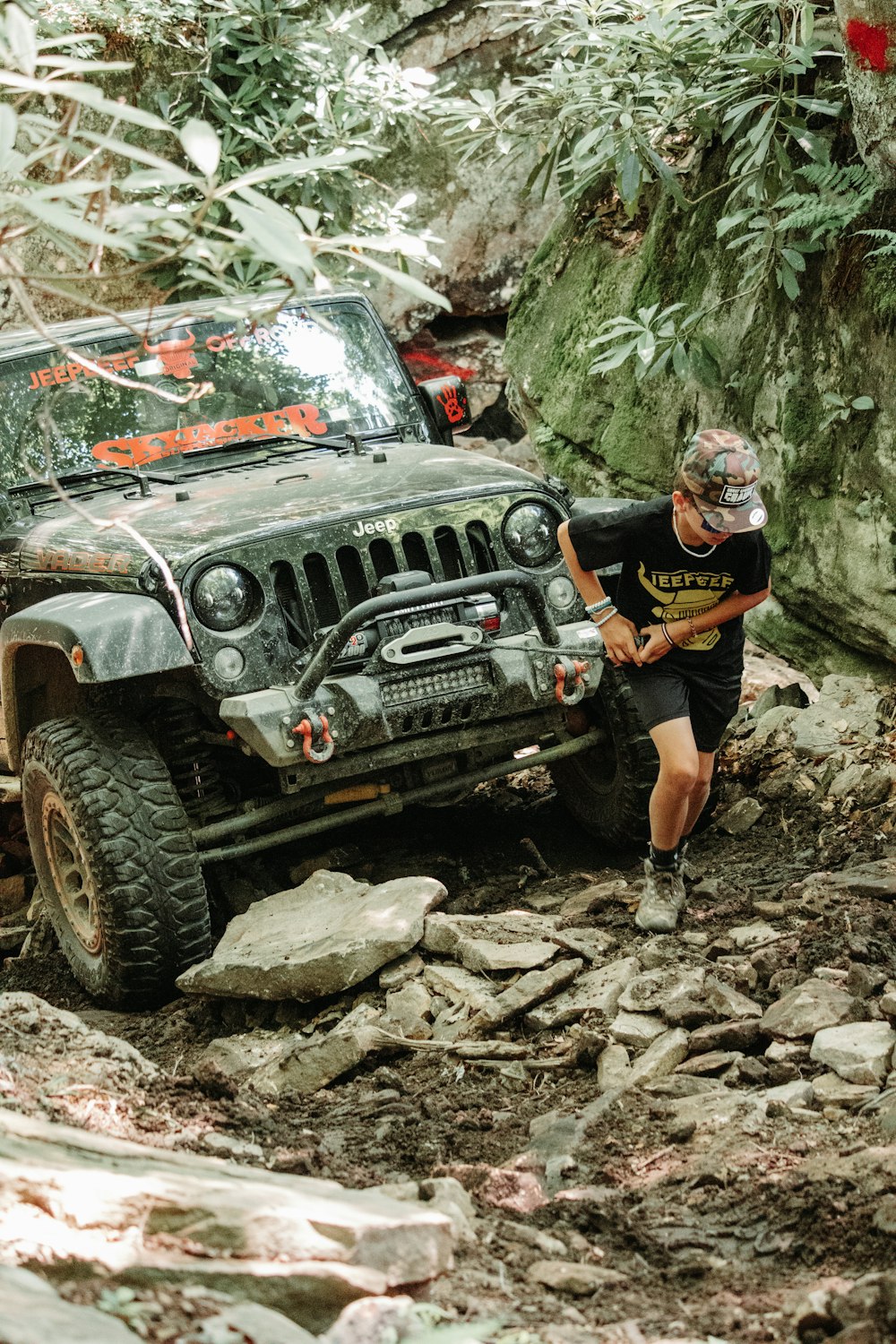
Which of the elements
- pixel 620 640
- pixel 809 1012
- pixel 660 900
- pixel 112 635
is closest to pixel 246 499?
pixel 112 635

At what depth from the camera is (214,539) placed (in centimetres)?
415

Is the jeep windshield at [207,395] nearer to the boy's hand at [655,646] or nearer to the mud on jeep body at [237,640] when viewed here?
the mud on jeep body at [237,640]

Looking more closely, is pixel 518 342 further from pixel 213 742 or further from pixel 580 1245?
pixel 580 1245

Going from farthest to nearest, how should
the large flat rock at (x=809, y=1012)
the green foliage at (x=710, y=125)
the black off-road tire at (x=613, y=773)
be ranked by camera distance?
the green foliage at (x=710, y=125) < the black off-road tire at (x=613, y=773) < the large flat rock at (x=809, y=1012)

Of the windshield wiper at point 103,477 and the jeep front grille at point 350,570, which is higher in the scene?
the windshield wiper at point 103,477

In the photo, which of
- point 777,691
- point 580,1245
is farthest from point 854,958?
point 777,691

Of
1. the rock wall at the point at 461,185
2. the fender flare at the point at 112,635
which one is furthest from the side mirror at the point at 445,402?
the rock wall at the point at 461,185

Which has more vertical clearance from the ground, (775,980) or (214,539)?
(214,539)

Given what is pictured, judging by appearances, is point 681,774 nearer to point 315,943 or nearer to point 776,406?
point 315,943

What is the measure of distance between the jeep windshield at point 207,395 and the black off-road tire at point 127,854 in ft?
3.66

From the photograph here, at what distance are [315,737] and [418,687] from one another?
355mm

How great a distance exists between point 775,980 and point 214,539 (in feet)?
6.60

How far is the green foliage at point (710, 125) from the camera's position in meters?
5.44

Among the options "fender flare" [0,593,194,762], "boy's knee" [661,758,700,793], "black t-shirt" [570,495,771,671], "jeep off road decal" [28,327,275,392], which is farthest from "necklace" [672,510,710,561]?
"jeep off road decal" [28,327,275,392]
